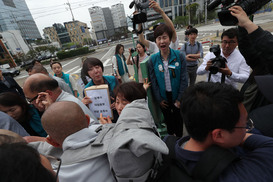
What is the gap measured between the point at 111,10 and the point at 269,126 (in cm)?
12078

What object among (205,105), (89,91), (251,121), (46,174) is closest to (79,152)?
(46,174)

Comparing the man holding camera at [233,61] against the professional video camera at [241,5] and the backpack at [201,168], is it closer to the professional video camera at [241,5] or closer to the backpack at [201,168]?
the professional video camera at [241,5]

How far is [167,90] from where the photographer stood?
2297 millimetres

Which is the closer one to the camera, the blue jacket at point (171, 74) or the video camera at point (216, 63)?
the video camera at point (216, 63)

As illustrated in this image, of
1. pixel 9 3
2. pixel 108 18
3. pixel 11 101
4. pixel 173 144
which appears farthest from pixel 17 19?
pixel 173 144

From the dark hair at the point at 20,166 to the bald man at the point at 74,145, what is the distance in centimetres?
22

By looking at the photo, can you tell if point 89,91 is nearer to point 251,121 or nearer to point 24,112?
point 24,112

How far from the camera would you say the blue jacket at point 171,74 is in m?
2.11

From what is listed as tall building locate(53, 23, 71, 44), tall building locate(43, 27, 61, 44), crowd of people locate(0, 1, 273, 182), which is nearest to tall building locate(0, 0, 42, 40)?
tall building locate(43, 27, 61, 44)

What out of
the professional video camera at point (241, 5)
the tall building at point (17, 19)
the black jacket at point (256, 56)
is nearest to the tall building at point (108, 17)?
the tall building at point (17, 19)

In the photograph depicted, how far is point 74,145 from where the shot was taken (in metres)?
0.88

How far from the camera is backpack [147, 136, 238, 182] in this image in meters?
0.67

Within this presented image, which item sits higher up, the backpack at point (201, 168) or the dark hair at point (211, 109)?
the dark hair at point (211, 109)

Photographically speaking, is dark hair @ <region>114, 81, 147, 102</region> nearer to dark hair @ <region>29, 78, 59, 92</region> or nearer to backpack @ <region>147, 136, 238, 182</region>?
backpack @ <region>147, 136, 238, 182</region>
